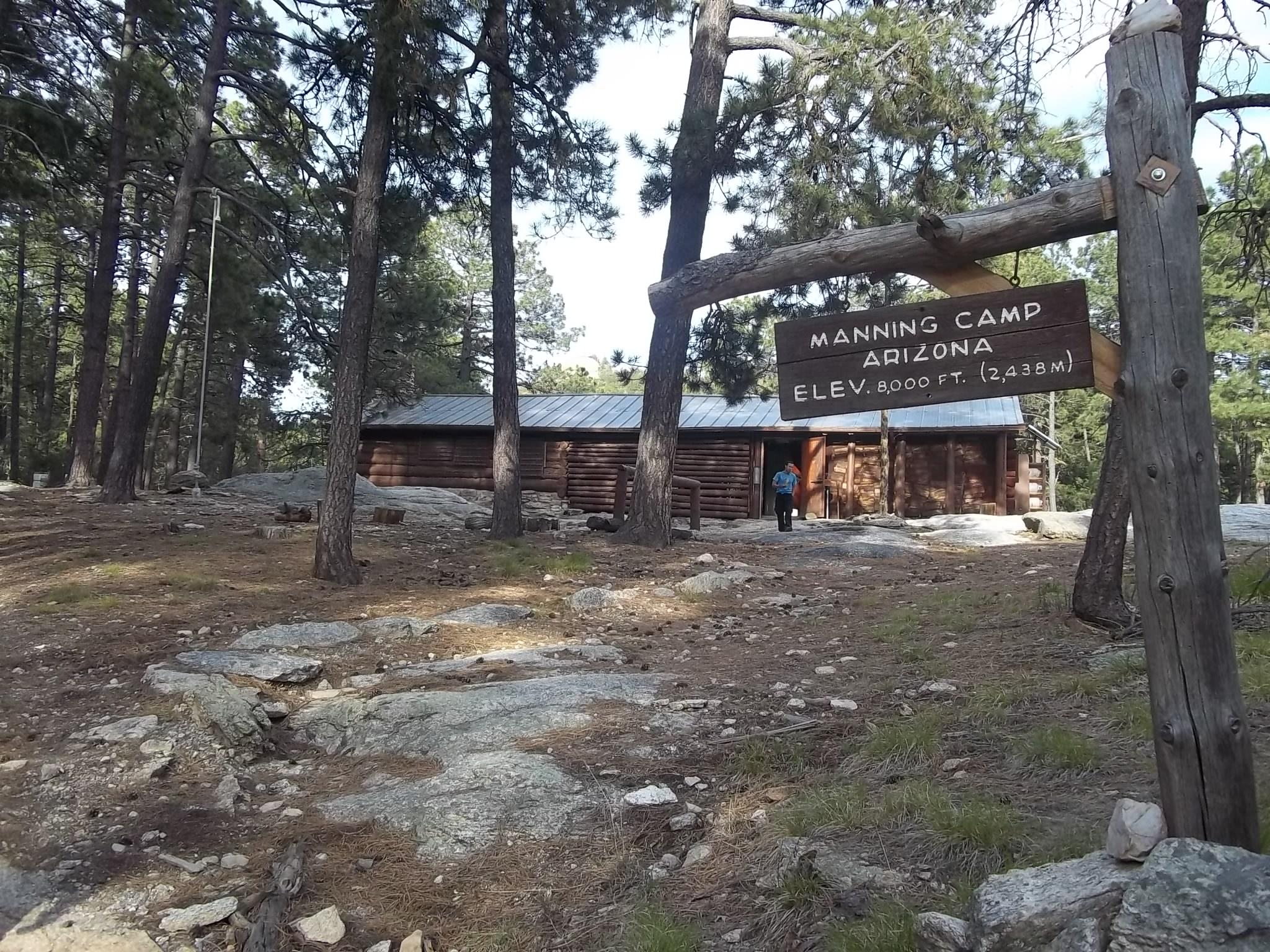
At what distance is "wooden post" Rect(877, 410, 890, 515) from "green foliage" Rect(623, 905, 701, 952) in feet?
65.8

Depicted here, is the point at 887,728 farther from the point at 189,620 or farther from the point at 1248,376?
the point at 1248,376

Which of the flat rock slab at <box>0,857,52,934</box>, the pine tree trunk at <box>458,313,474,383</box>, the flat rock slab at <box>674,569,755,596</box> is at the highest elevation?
the pine tree trunk at <box>458,313,474,383</box>

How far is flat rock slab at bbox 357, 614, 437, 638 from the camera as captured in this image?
22.8 ft

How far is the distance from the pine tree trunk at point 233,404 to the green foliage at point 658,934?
24092 mm

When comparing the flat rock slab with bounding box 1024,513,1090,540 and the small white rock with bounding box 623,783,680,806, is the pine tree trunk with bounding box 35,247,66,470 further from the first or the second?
the small white rock with bounding box 623,783,680,806

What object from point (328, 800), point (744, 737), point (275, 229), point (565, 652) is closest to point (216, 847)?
point (328, 800)

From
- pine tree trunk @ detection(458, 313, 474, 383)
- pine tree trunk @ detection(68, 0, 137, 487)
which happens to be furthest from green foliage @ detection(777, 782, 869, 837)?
pine tree trunk @ detection(458, 313, 474, 383)

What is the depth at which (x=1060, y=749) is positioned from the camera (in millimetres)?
3787

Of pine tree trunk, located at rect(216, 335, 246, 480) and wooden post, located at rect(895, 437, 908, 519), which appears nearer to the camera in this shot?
wooden post, located at rect(895, 437, 908, 519)

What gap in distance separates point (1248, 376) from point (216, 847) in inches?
1402

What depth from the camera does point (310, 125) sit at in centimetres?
1125

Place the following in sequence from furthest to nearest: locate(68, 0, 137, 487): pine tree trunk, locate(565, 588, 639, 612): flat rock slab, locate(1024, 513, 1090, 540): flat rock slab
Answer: locate(1024, 513, 1090, 540): flat rock slab → locate(68, 0, 137, 487): pine tree trunk → locate(565, 588, 639, 612): flat rock slab

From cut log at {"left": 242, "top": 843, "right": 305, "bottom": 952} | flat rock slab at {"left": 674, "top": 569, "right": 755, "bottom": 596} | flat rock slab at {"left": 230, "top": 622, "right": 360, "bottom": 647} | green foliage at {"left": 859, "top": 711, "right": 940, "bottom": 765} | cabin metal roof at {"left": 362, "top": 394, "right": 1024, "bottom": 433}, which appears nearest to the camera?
cut log at {"left": 242, "top": 843, "right": 305, "bottom": 952}

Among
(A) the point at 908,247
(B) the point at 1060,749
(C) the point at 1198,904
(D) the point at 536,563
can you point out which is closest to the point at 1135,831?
(C) the point at 1198,904
